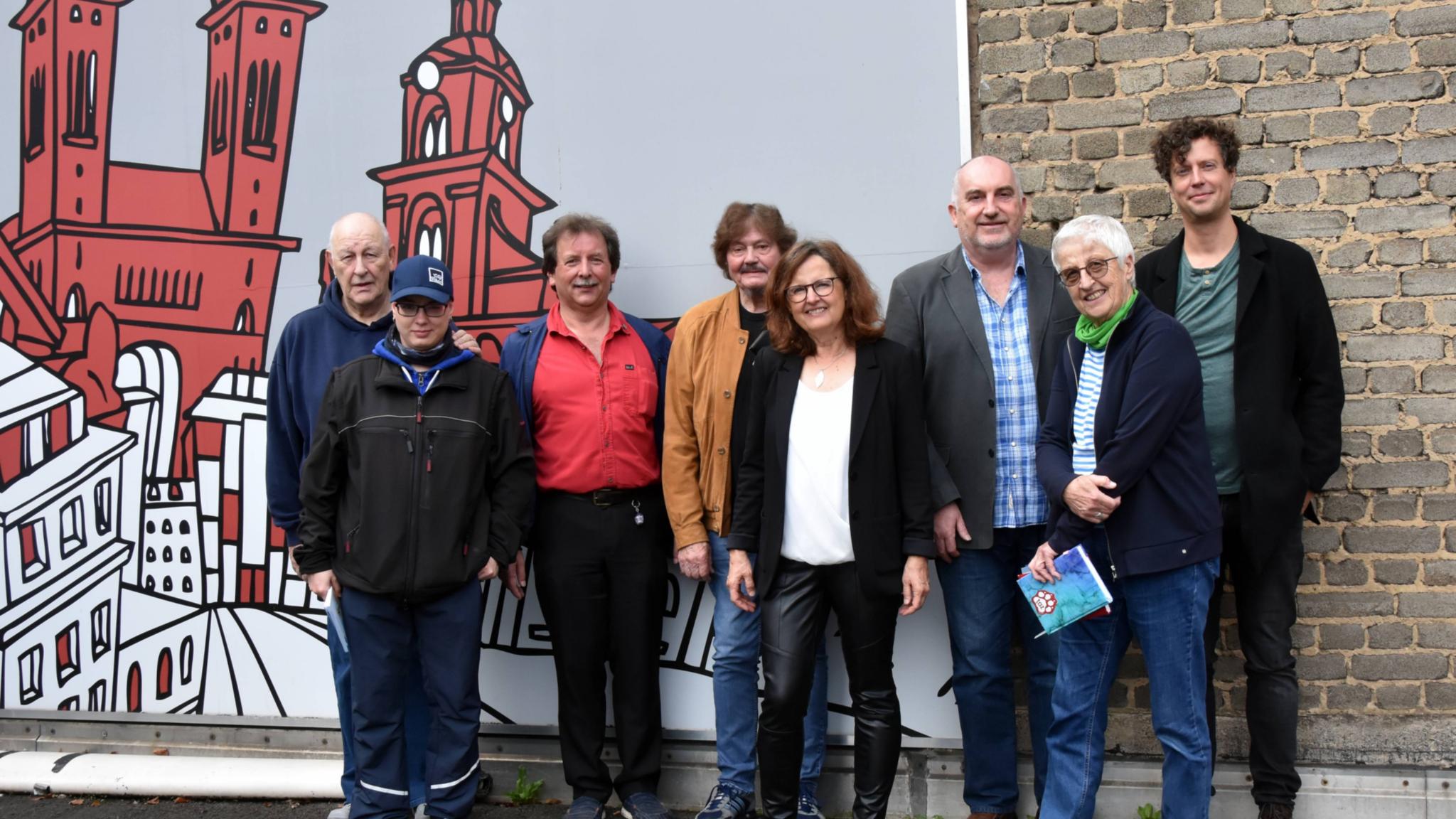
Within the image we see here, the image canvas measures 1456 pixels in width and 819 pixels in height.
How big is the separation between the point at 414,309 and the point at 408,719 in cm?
149

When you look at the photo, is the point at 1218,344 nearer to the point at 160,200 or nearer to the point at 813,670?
the point at 813,670

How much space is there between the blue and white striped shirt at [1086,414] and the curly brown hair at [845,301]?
630mm

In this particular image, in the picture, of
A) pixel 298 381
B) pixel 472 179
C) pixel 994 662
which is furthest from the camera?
pixel 472 179

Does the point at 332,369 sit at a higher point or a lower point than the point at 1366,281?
lower

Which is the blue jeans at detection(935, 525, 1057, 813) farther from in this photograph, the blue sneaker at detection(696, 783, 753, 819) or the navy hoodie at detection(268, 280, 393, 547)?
the navy hoodie at detection(268, 280, 393, 547)

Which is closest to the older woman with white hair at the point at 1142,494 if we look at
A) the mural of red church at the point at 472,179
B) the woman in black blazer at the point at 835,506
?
the woman in black blazer at the point at 835,506

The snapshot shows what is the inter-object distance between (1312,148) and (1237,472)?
123 cm

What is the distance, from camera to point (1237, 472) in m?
3.33

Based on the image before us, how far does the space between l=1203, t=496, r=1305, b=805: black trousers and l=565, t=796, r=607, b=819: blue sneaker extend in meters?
2.11

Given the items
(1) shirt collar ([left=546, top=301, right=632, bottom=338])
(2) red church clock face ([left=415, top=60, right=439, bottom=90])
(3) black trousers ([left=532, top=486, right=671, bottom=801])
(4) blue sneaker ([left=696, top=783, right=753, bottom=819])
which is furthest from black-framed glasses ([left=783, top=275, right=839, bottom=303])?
(2) red church clock face ([left=415, top=60, right=439, bottom=90])

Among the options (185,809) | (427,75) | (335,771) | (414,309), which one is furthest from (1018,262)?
(185,809)

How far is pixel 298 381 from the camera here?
3889mm

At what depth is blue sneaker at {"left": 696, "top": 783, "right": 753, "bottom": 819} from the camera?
12.0 feet

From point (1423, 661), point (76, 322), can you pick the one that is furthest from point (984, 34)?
point (76, 322)
